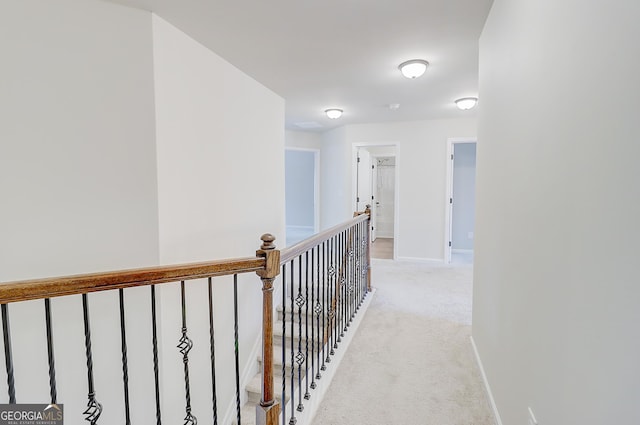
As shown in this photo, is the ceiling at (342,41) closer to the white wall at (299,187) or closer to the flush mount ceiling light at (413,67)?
the flush mount ceiling light at (413,67)

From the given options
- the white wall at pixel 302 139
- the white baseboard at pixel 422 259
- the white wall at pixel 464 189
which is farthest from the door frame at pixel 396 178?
the white wall at pixel 464 189

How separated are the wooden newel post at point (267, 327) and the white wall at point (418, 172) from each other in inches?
183

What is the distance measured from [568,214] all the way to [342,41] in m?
2.23

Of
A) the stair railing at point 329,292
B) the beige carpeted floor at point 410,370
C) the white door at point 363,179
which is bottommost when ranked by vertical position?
the beige carpeted floor at point 410,370

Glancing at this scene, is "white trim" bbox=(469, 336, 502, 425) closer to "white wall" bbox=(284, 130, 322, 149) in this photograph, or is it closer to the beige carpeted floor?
the beige carpeted floor

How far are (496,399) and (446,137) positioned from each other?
452 cm

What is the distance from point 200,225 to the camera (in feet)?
8.88

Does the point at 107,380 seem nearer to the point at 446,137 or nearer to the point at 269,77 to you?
the point at 269,77

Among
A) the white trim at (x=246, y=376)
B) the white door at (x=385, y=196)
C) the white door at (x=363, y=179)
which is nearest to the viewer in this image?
the white trim at (x=246, y=376)

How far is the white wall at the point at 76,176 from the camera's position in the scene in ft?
6.11

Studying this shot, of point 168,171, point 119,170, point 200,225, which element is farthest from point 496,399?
point 119,170

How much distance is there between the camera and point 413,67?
3049 millimetres

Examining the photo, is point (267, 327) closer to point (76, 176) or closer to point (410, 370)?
point (410, 370)

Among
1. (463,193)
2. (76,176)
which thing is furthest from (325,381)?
(463,193)
